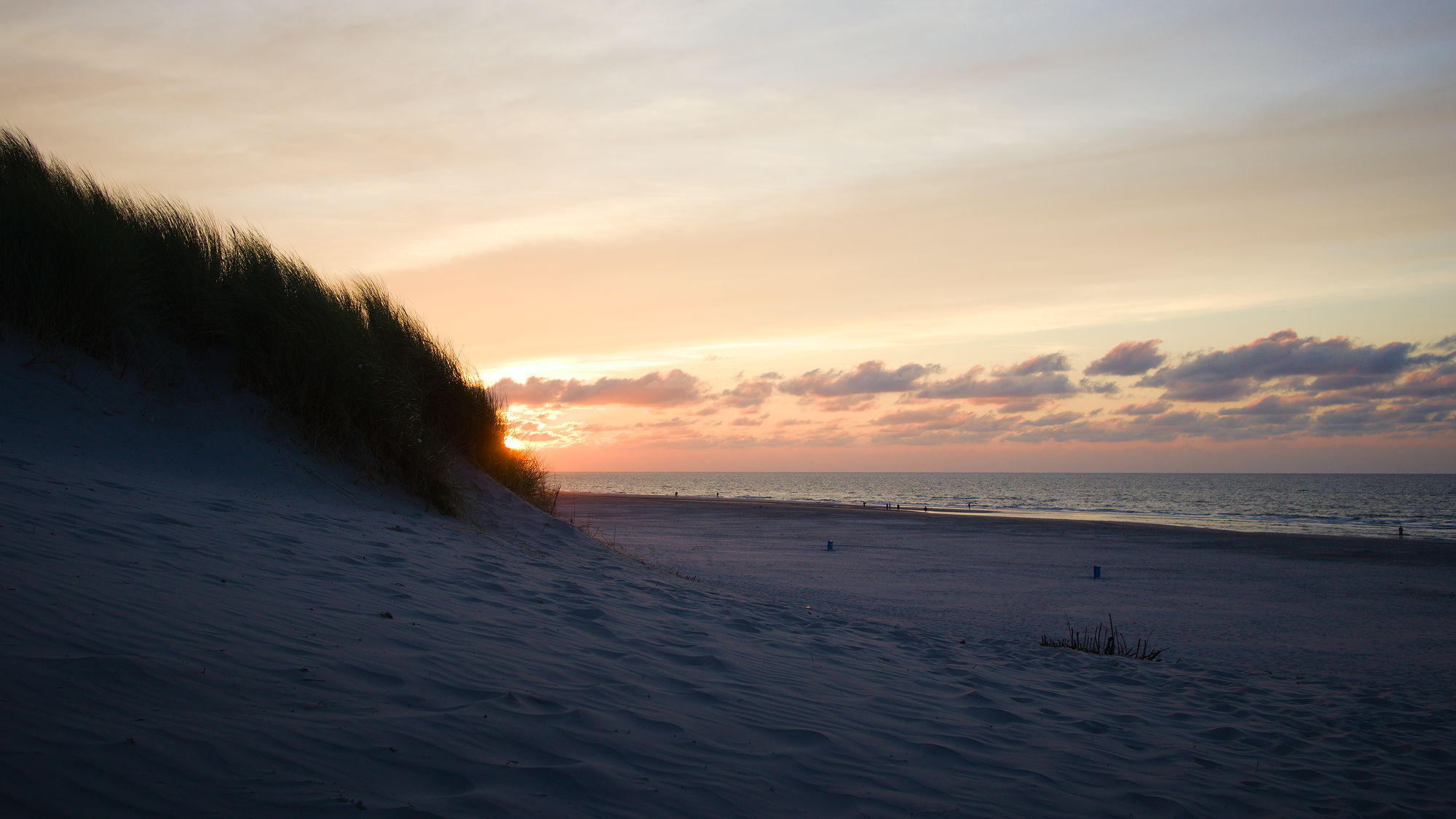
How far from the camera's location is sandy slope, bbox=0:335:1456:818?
108 inches

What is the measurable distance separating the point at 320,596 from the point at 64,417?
516 cm

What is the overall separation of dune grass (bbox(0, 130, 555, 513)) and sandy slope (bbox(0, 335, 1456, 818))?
79 cm

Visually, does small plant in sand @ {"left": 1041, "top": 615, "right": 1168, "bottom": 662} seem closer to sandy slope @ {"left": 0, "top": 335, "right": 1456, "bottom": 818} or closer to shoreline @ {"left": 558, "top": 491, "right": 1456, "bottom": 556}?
sandy slope @ {"left": 0, "top": 335, "right": 1456, "bottom": 818}

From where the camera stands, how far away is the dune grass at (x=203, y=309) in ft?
27.7

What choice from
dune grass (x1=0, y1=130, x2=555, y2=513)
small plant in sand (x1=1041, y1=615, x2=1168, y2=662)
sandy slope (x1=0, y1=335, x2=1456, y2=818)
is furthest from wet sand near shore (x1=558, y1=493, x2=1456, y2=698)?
dune grass (x1=0, y1=130, x2=555, y2=513)

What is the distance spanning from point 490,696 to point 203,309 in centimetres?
833

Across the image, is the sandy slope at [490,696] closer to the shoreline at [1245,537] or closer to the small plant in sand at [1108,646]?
the small plant in sand at [1108,646]

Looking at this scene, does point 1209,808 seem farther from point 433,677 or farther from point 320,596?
point 320,596

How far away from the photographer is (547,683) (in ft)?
13.6

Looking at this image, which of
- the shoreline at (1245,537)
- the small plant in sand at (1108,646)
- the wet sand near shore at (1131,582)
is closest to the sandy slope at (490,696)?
the small plant in sand at (1108,646)

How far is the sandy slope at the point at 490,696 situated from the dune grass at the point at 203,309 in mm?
792

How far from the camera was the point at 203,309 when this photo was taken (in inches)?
374

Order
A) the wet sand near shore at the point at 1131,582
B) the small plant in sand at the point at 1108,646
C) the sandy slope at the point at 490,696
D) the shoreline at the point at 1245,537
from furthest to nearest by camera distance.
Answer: the shoreline at the point at 1245,537, the wet sand near shore at the point at 1131,582, the small plant in sand at the point at 1108,646, the sandy slope at the point at 490,696

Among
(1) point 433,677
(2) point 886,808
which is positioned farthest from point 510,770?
(2) point 886,808
